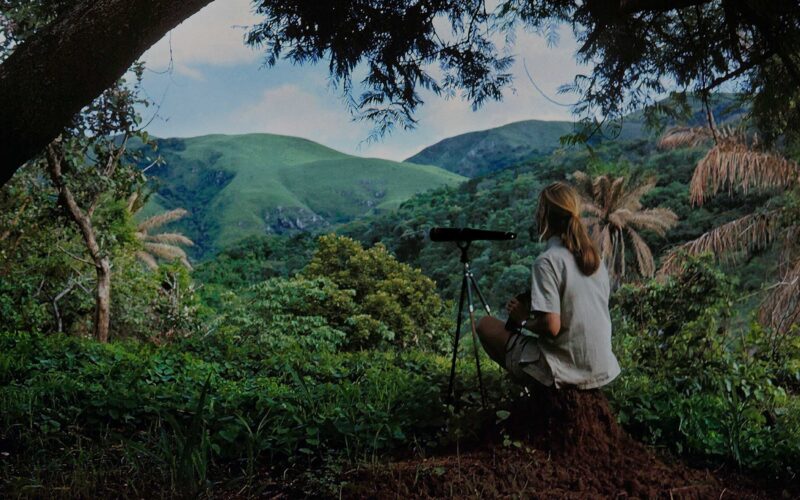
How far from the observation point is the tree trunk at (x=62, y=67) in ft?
9.09

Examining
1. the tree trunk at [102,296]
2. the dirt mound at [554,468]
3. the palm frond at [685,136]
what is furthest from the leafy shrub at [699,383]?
the palm frond at [685,136]

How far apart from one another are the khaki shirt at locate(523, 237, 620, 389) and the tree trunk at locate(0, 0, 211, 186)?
209 cm

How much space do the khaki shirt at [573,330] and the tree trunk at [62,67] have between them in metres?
2.09

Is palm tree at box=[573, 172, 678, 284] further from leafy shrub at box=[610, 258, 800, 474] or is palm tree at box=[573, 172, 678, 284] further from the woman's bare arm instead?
the woman's bare arm

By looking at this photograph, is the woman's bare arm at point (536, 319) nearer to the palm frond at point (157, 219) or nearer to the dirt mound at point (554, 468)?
the dirt mound at point (554, 468)

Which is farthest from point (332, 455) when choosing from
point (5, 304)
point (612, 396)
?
point (5, 304)

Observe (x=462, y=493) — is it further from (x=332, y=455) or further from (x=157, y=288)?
(x=157, y=288)

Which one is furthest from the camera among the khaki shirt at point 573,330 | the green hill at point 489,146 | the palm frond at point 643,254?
the green hill at point 489,146

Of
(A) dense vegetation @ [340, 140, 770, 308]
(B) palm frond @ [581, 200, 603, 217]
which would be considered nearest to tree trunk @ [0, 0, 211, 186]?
(A) dense vegetation @ [340, 140, 770, 308]

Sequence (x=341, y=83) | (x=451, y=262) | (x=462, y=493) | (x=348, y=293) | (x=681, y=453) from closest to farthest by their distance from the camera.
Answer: (x=462, y=493) → (x=681, y=453) → (x=341, y=83) → (x=348, y=293) → (x=451, y=262)

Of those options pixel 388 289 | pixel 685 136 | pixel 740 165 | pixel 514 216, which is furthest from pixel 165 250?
pixel 740 165

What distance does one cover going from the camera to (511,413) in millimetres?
3445

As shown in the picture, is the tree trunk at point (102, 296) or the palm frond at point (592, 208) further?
the palm frond at point (592, 208)

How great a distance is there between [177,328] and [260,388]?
1045 cm
